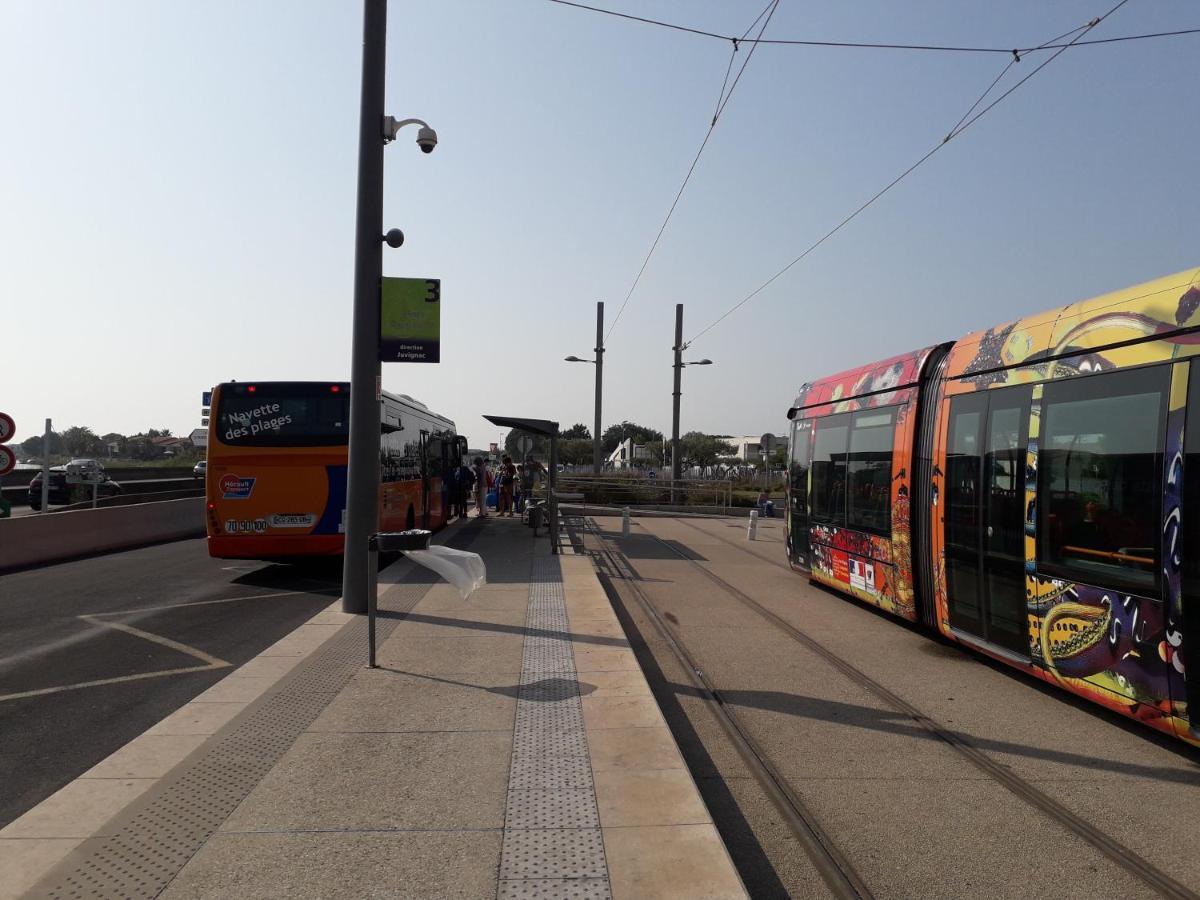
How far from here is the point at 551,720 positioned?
5578mm

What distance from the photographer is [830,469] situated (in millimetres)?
11250

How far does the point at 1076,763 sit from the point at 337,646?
553 cm

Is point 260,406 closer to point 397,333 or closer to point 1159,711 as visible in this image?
point 397,333

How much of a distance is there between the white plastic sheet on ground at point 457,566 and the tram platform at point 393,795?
67cm

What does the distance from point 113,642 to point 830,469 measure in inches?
317

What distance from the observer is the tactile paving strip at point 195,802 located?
11.3ft

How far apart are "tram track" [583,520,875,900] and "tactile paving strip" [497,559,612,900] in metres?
0.94

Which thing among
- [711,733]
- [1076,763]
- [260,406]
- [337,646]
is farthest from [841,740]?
[260,406]

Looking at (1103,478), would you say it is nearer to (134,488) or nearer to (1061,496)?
(1061,496)

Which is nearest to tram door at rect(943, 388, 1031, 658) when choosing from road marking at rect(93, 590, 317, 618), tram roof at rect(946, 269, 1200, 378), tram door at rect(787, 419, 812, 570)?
tram roof at rect(946, 269, 1200, 378)

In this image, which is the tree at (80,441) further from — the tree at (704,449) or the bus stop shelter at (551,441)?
the bus stop shelter at (551,441)

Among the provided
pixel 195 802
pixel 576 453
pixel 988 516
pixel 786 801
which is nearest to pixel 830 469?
pixel 988 516

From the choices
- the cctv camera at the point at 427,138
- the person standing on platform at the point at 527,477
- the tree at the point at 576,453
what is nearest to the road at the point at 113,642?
the cctv camera at the point at 427,138

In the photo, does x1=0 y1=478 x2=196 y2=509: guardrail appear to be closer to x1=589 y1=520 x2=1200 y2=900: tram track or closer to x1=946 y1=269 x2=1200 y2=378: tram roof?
x1=589 y1=520 x2=1200 y2=900: tram track
